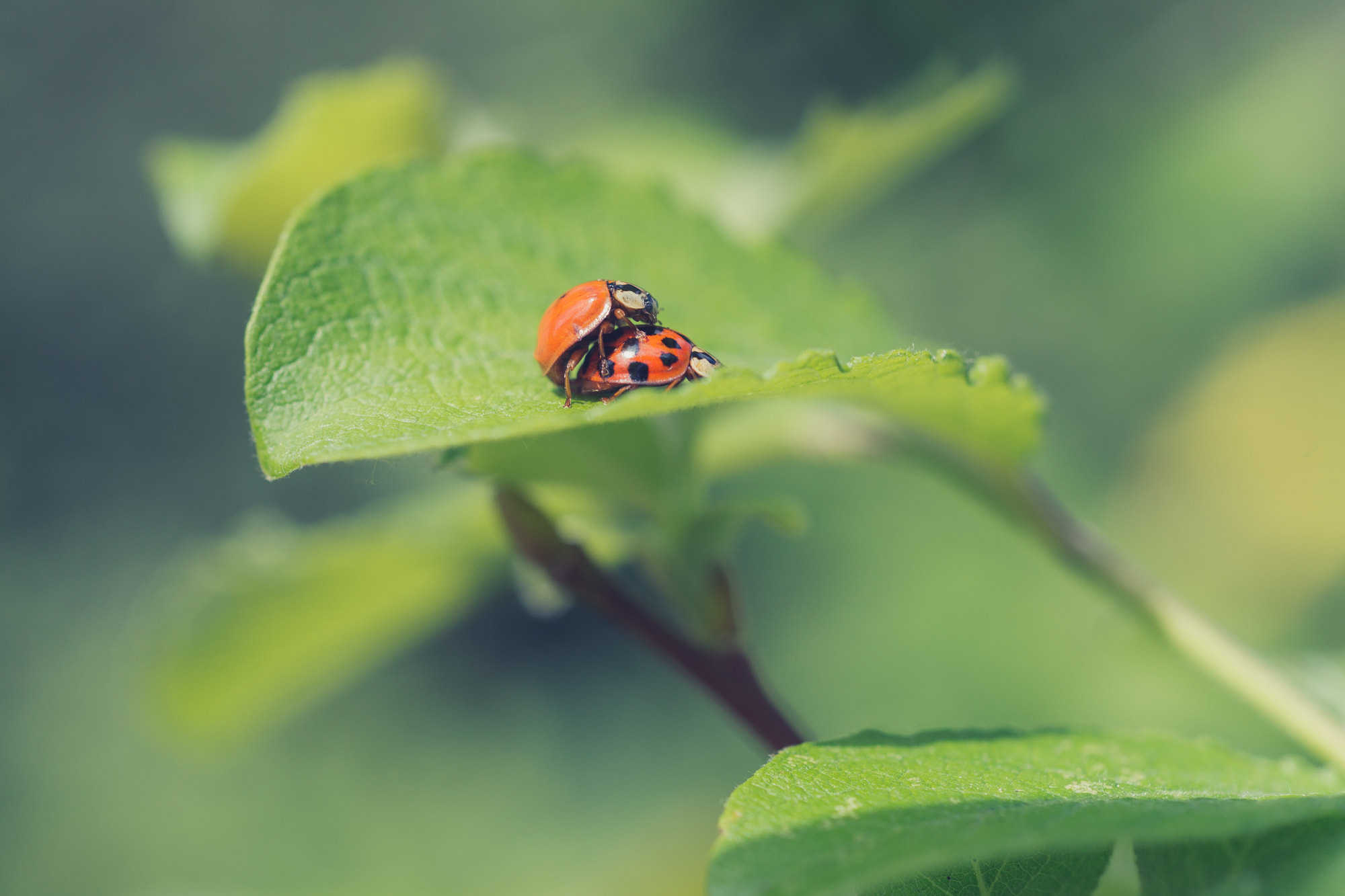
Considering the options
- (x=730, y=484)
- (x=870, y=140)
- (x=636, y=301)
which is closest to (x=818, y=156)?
(x=870, y=140)

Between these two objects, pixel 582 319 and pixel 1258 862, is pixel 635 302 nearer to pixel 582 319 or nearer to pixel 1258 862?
pixel 582 319

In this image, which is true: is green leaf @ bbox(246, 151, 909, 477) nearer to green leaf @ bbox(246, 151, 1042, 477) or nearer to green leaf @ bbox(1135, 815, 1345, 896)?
green leaf @ bbox(246, 151, 1042, 477)

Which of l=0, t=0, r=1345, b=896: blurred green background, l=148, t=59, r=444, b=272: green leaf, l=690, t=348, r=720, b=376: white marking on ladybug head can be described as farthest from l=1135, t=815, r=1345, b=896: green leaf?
l=0, t=0, r=1345, b=896: blurred green background

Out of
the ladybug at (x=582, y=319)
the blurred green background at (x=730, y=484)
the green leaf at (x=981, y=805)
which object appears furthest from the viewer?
the blurred green background at (x=730, y=484)

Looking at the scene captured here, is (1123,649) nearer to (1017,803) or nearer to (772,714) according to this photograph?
(772,714)

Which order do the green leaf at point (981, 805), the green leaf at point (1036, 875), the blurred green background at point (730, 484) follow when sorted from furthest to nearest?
the blurred green background at point (730, 484), the green leaf at point (1036, 875), the green leaf at point (981, 805)

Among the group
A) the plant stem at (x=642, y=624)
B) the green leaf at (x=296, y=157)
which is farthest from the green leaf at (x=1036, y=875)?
the green leaf at (x=296, y=157)

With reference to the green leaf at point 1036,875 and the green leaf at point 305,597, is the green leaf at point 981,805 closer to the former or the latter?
the green leaf at point 1036,875

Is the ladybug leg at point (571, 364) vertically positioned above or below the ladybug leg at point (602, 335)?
below
